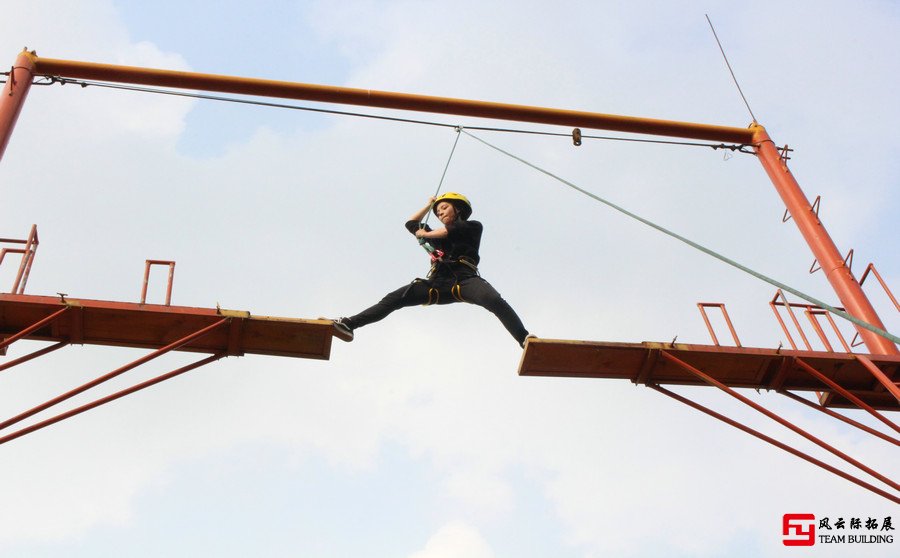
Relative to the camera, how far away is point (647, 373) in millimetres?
9242

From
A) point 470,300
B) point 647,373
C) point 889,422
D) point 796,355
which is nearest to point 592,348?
point 647,373

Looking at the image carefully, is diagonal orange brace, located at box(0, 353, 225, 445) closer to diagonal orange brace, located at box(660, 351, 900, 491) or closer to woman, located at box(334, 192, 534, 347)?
woman, located at box(334, 192, 534, 347)

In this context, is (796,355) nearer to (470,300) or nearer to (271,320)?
(470,300)

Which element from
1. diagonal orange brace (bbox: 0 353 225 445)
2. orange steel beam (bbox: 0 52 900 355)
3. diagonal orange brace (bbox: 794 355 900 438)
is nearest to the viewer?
diagonal orange brace (bbox: 0 353 225 445)

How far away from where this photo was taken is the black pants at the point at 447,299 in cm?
920

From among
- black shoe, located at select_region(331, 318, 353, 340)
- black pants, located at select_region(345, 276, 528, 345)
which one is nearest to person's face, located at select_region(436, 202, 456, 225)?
black pants, located at select_region(345, 276, 528, 345)

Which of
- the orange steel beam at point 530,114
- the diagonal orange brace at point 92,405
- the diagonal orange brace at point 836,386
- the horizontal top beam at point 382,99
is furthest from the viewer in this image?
the horizontal top beam at point 382,99

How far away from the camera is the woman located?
9414 millimetres

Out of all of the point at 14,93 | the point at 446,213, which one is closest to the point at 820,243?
the point at 446,213

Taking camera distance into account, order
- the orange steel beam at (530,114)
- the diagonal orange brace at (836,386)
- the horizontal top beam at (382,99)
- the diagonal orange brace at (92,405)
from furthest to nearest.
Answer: the horizontal top beam at (382,99), the orange steel beam at (530,114), the diagonal orange brace at (836,386), the diagonal orange brace at (92,405)

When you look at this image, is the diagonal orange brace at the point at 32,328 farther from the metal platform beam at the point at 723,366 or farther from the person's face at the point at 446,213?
the metal platform beam at the point at 723,366

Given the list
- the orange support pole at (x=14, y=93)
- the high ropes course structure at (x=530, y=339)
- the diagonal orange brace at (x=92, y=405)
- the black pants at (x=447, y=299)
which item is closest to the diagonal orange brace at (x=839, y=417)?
the high ropes course structure at (x=530, y=339)

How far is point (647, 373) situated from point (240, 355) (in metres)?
4.30

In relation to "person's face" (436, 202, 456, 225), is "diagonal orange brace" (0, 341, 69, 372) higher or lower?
lower
